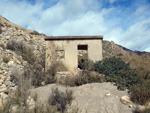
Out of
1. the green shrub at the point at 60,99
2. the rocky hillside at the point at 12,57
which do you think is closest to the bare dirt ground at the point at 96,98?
the green shrub at the point at 60,99

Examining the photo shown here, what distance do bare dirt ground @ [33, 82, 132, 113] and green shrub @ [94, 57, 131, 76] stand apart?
1294 millimetres

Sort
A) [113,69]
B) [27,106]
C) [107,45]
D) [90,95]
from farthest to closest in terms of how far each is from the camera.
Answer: [107,45] → [113,69] → [90,95] → [27,106]

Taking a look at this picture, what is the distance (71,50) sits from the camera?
35.3 ft

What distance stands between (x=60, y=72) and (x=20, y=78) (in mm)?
2638

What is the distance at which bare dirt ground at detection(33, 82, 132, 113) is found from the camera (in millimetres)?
6293

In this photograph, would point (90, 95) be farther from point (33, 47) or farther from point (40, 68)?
point (33, 47)

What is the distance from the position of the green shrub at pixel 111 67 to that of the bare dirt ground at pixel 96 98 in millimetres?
1294

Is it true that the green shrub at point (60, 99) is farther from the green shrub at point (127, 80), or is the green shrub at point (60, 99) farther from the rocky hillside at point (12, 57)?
the green shrub at point (127, 80)

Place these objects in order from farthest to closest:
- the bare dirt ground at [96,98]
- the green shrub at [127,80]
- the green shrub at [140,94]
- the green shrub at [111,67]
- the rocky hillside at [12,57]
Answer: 1. the green shrub at [111,67]
2. the rocky hillside at [12,57]
3. the green shrub at [127,80]
4. the bare dirt ground at [96,98]
5. the green shrub at [140,94]

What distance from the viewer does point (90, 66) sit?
10117 millimetres

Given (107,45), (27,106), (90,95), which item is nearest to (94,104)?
(90,95)

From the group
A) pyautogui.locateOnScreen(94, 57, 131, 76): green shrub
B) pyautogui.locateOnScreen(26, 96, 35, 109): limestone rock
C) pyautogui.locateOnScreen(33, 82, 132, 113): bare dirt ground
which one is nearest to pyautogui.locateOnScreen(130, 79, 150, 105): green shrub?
pyautogui.locateOnScreen(33, 82, 132, 113): bare dirt ground

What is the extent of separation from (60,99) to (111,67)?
13.8ft

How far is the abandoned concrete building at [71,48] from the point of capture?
34.8ft
